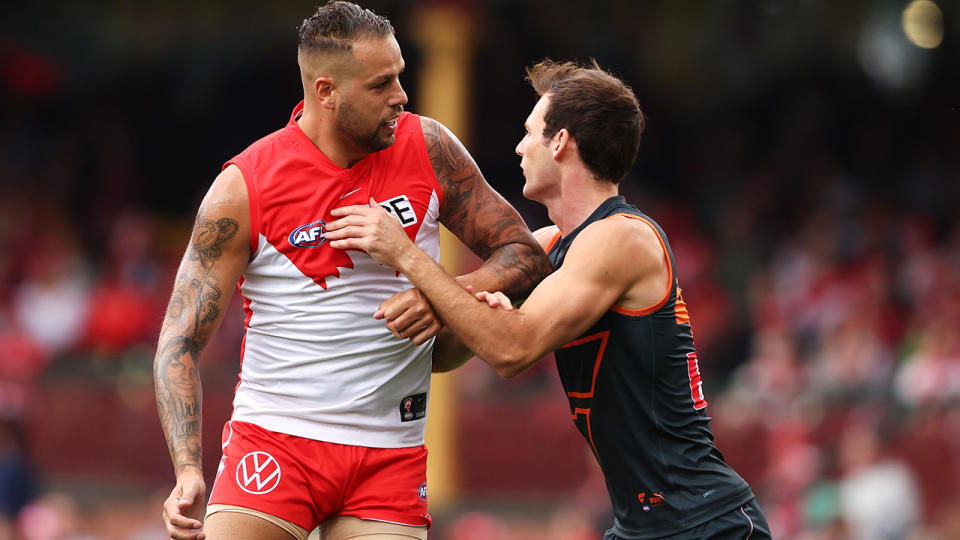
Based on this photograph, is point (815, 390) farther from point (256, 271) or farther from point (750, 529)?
point (256, 271)

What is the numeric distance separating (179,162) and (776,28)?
8156 mm

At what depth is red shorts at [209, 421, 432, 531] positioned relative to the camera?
14.8 feet

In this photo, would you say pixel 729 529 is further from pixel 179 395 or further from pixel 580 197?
pixel 179 395

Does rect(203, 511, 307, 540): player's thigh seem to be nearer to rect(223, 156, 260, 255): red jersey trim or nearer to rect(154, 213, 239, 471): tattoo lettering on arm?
rect(154, 213, 239, 471): tattoo lettering on arm

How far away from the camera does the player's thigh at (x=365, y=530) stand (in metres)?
4.58

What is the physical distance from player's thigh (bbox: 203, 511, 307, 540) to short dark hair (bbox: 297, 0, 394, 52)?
1.62 metres

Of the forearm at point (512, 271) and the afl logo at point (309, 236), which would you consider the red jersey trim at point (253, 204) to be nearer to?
the afl logo at point (309, 236)

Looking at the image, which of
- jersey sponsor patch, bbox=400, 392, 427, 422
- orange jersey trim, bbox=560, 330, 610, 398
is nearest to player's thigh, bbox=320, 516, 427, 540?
jersey sponsor patch, bbox=400, 392, 427, 422

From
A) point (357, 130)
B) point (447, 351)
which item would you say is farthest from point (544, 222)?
point (357, 130)

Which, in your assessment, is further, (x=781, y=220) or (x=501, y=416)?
(x=781, y=220)

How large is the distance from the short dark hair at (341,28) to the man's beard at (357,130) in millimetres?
209

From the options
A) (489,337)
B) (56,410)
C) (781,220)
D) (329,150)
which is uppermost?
(329,150)

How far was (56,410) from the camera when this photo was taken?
13.9 metres

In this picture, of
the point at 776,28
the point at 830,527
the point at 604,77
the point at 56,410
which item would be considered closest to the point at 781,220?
the point at 776,28
